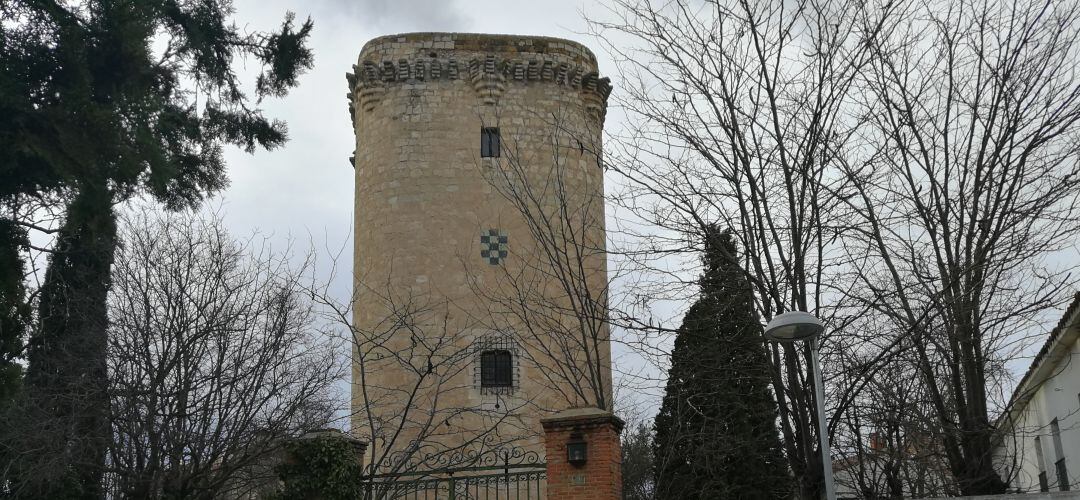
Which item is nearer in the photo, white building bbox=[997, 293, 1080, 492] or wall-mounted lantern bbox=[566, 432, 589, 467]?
wall-mounted lantern bbox=[566, 432, 589, 467]

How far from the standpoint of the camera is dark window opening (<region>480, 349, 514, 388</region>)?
66.3ft

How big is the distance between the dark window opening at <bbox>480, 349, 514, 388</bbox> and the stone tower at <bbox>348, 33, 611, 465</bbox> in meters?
0.02

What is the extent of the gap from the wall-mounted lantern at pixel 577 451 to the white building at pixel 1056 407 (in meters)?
5.39

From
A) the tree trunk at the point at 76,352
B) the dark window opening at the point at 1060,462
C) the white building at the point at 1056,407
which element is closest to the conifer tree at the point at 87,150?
the tree trunk at the point at 76,352

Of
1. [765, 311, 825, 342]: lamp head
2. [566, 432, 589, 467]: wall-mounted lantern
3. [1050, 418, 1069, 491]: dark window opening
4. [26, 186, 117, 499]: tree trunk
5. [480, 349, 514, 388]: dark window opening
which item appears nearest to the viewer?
[765, 311, 825, 342]: lamp head

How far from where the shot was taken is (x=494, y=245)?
69.2 ft

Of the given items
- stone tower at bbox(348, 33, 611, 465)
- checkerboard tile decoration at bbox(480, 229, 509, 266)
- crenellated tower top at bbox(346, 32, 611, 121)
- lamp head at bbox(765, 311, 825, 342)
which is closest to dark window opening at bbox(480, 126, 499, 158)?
stone tower at bbox(348, 33, 611, 465)

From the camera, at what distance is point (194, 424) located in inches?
495

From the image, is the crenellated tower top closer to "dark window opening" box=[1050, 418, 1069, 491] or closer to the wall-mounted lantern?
"dark window opening" box=[1050, 418, 1069, 491]

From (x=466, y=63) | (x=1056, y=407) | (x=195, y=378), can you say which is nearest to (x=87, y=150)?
(x=195, y=378)

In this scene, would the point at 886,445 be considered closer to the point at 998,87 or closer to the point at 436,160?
the point at 998,87

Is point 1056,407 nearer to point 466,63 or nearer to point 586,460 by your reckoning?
point 586,460

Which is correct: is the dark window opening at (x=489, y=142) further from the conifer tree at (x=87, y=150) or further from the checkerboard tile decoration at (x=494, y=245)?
the conifer tree at (x=87, y=150)

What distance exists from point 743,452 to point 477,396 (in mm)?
5330
